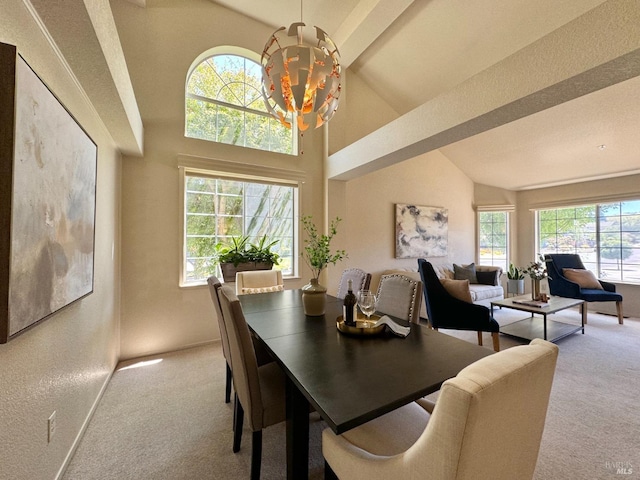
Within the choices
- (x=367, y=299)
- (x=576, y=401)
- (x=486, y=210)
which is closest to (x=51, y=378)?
(x=367, y=299)

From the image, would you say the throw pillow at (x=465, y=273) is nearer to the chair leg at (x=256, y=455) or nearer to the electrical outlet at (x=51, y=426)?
the chair leg at (x=256, y=455)

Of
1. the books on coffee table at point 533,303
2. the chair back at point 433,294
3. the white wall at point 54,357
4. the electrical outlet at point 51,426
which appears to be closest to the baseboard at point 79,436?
the white wall at point 54,357

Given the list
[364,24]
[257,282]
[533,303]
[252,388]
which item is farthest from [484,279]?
[252,388]

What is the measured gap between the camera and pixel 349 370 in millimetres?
1116

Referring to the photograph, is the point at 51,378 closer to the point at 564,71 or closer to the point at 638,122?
the point at 564,71

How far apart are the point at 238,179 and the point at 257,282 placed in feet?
5.00

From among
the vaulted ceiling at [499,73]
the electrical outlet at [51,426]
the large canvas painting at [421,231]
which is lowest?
the electrical outlet at [51,426]

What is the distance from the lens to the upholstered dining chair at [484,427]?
614mm

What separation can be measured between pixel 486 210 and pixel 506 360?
6244mm

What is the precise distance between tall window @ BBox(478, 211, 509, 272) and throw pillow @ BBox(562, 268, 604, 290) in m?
1.36

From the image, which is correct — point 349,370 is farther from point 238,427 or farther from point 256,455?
point 238,427

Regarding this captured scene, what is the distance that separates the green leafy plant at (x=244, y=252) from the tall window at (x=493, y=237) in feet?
15.8

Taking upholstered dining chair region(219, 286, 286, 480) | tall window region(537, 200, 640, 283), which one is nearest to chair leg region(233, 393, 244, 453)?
upholstered dining chair region(219, 286, 286, 480)

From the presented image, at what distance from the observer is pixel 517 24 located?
2883 mm
